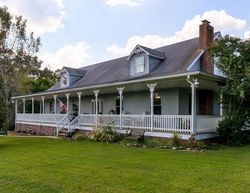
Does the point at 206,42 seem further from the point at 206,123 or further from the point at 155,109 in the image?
the point at 206,123

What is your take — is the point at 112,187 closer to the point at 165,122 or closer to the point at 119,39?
the point at 165,122

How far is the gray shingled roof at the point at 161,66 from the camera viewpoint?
17.2 metres

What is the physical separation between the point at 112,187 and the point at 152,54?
1333cm

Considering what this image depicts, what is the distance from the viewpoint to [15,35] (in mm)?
33531

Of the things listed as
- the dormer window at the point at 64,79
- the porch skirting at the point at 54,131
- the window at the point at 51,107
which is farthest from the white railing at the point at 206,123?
the window at the point at 51,107

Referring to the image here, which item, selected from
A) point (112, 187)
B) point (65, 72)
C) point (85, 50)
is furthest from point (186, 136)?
point (85, 50)

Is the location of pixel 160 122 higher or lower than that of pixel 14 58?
lower

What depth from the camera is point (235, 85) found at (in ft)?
45.1

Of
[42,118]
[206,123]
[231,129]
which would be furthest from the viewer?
[42,118]

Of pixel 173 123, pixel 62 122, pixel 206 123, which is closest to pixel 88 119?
pixel 62 122

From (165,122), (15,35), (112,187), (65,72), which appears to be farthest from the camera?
(15,35)

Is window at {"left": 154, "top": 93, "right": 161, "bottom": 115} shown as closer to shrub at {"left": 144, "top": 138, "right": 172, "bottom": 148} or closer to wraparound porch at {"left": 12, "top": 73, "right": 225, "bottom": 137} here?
wraparound porch at {"left": 12, "top": 73, "right": 225, "bottom": 137}

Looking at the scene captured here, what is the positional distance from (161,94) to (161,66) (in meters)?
1.87

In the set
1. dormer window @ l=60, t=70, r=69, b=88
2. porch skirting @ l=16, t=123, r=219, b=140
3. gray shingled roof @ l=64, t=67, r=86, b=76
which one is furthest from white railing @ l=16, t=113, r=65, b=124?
gray shingled roof @ l=64, t=67, r=86, b=76
